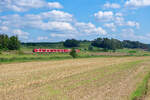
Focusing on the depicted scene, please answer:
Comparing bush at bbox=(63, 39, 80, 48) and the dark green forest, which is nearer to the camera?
the dark green forest

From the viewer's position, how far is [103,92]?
47.6 ft

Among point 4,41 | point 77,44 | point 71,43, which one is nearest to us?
point 4,41

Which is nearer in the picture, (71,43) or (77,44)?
(71,43)

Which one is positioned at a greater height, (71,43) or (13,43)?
(71,43)

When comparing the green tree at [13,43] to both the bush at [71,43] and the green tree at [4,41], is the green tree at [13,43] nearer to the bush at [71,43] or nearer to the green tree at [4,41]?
the green tree at [4,41]

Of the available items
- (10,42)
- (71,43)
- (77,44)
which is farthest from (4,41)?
(77,44)

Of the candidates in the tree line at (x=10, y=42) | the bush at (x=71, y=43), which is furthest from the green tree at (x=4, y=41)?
the bush at (x=71, y=43)

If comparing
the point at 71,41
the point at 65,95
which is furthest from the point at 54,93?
the point at 71,41

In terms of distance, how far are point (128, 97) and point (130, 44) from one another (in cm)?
18709

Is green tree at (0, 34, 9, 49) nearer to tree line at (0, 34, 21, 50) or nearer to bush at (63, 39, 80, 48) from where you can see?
tree line at (0, 34, 21, 50)

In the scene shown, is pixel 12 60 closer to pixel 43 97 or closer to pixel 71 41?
pixel 43 97

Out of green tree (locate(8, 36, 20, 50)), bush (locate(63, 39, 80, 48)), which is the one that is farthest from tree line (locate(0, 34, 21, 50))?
bush (locate(63, 39, 80, 48))

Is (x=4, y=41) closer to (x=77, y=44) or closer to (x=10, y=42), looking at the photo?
(x=10, y=42)

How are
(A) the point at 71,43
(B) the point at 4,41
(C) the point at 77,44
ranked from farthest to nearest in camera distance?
1. (C) the point at 77,44
2. (A) the point at 71,43
3. (B) the point at 4,41
